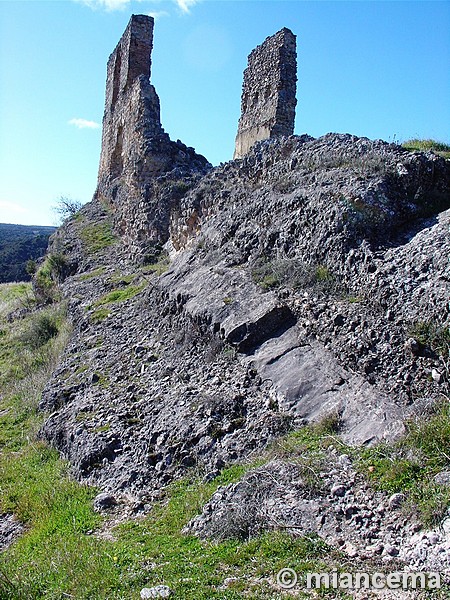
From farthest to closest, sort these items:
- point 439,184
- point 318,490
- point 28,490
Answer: point 439,184 < point 28,490 < point 318,490

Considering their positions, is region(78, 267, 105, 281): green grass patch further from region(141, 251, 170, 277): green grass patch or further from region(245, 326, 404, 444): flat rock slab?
region(245, 326, 404, 444): flat rock slab

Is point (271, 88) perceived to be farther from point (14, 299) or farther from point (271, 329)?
point (14, 299)

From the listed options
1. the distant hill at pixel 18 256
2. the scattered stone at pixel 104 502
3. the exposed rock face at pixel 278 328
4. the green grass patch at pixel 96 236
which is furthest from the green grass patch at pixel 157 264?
the distant hill at pixel 18 256

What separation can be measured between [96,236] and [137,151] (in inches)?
122

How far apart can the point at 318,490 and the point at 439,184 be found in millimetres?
4866

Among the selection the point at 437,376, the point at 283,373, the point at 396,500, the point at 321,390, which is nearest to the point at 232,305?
the point at 283,373

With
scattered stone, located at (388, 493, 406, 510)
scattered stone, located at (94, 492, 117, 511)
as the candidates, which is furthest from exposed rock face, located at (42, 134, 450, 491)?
scattered stone, located at (388, 493, 406, 510)

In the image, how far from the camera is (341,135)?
905 cm

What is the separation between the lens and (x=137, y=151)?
49.2ft

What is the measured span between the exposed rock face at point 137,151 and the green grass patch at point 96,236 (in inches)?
17.9

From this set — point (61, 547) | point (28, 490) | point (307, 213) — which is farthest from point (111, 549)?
point (307, 213)

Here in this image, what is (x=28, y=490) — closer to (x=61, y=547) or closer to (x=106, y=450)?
(x=106, y=450)

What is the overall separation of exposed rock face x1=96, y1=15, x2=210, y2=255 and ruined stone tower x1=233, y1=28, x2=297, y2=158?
6.87ft

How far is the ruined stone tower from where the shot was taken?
12.9m
